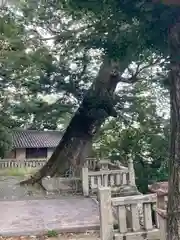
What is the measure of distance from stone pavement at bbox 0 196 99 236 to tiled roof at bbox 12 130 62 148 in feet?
56.9

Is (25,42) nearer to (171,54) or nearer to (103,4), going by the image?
(103,4)

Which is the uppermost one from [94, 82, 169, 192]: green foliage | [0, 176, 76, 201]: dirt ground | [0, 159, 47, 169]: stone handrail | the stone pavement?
[94, 82, 169, 192]: green foliage

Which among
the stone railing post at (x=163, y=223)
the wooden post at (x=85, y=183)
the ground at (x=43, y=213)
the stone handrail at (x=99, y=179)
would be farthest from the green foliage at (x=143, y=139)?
the stone railing post at (x=163, y=223)

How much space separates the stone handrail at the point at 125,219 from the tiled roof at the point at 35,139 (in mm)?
20209

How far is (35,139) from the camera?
25.0 meters

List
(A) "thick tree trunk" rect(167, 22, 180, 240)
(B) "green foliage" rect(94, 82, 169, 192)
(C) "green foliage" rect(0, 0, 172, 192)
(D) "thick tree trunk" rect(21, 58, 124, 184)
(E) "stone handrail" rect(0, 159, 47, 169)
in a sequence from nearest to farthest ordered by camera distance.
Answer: (A) "thick tree trunk" rect(167, 22, 180, 240)
(C) "green foliage" rect(0, 0, 172, 192)
(D) "thick tree trunk" rect(21, 58, 124, 184)
(B) "green foliage" rect(94, 82, 169, 192)
(E) "stone handrail" rect(0, 159, 47, 169)

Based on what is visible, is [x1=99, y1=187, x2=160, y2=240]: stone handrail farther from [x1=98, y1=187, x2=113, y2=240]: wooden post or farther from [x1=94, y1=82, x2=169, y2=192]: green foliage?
[x1=94, y1=82, x2=169, y2=192]: green foliage

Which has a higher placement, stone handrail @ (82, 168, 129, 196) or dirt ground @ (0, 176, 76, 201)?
stone handrail @ (82, 168, 129, 196)

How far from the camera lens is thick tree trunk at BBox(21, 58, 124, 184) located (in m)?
9.15

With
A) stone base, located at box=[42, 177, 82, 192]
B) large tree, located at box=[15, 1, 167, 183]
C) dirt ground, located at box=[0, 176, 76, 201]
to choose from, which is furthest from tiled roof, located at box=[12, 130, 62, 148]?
stone base, located at box=[42, 177, 82, 192]

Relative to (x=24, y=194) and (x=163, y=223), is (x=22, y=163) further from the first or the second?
(x=163, y=223)

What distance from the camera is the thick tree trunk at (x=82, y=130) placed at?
9.15 m

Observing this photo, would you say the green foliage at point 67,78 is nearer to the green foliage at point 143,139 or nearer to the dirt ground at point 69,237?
the green foliage at point 143,139

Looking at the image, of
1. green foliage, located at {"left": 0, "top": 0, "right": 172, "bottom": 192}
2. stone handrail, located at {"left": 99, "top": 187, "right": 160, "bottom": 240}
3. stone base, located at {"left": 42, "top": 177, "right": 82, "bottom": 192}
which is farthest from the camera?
stone base, located at {"left": 42, "top": 177, "right": 82, "bottom": 192}
